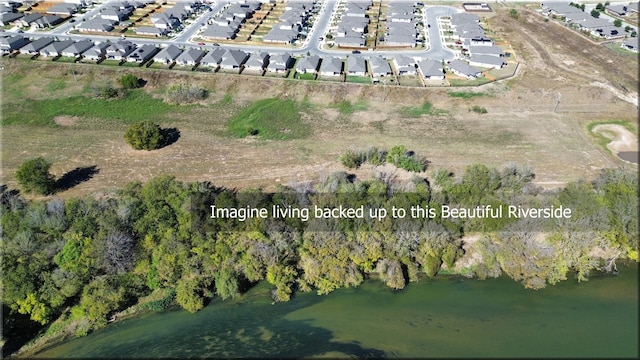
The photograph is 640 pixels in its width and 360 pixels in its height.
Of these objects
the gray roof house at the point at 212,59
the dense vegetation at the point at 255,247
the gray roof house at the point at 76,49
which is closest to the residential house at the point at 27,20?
the gray roof house at the point at 76,49

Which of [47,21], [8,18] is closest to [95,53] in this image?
[47,21]

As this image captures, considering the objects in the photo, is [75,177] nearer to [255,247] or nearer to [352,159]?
[255,247]

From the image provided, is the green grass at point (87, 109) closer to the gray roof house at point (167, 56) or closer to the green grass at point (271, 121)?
the gray roof house at point (167, 56)

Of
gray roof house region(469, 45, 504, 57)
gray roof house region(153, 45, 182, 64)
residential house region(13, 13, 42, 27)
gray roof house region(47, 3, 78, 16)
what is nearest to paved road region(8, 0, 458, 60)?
gray roof house region(47, 3, 78, 16)

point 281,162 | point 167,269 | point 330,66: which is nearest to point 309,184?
point 281,162

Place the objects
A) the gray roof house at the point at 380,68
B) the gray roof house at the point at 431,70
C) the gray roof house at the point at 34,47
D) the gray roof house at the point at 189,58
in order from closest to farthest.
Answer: the gray roof house at the point at 431,70
the gray roof house at the point at 380,68
the gray roof house at the point at 189,58
the gray roof house at the point at 34,47
